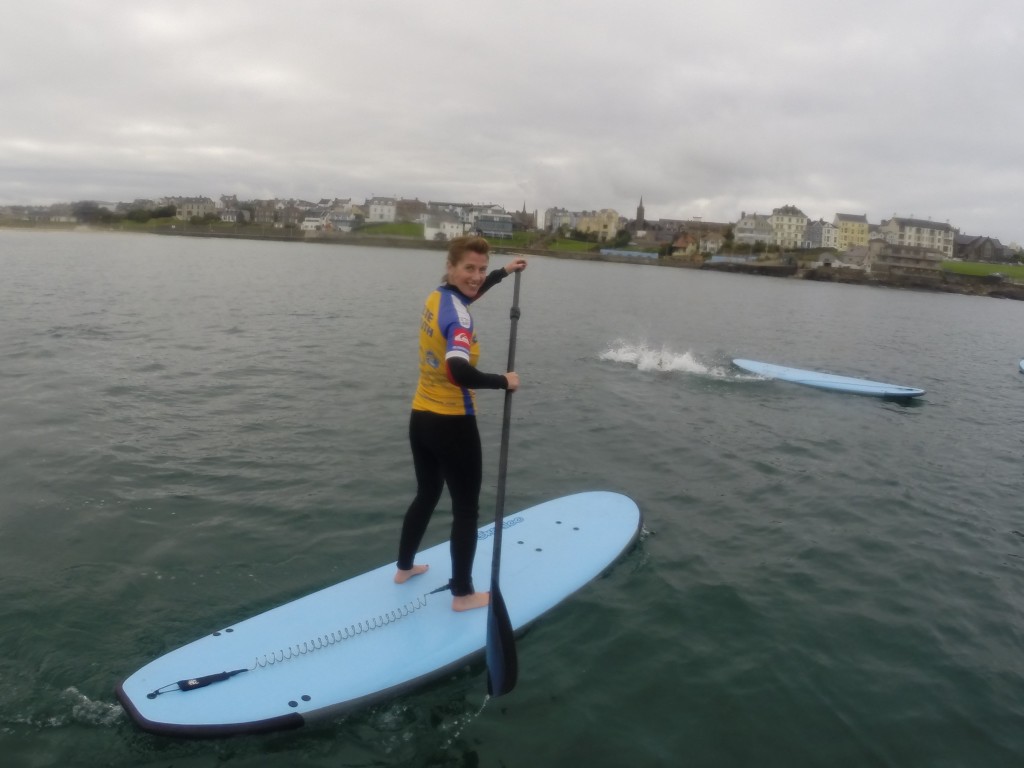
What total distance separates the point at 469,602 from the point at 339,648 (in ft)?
3.35

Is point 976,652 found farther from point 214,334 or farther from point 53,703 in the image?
point 214,334

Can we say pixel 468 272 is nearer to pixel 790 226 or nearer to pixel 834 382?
pixel 834 382

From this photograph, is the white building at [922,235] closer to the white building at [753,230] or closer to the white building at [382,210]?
the white building at [753,230]

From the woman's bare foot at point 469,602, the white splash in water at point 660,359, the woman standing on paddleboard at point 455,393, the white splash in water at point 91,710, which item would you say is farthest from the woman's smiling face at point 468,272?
the white splash in water at point 660,359

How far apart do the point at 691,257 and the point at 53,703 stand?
130495mm

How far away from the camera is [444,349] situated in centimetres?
460

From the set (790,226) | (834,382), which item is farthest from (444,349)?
(790,226)

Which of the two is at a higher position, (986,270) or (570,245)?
(570,245)

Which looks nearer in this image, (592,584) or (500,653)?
(500,653)

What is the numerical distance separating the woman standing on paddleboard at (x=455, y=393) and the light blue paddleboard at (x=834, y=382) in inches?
543

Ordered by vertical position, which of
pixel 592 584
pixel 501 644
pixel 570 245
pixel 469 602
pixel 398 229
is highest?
pixel 398 229

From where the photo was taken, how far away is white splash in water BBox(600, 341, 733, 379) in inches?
725

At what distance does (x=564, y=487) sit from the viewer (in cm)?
892

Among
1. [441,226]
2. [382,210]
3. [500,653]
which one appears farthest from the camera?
[382,210]
